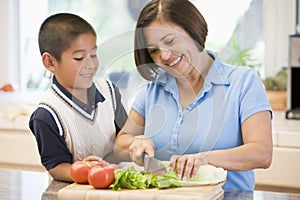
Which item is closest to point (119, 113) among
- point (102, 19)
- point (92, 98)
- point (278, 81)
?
point (92, 98)

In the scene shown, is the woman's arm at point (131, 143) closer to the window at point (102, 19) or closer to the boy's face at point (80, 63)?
the boy's face at point (80, 63)

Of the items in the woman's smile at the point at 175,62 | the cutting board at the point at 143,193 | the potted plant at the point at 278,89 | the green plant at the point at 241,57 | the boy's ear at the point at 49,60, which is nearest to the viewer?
the cutting board at the point at 143,193

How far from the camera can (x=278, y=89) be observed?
127 inches

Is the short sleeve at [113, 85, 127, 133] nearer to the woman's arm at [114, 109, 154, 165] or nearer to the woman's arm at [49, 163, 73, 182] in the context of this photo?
the woman's arm at [114, 109, 154, 165]

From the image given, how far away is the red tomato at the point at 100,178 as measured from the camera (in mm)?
1494

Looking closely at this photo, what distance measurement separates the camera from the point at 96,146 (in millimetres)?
1638

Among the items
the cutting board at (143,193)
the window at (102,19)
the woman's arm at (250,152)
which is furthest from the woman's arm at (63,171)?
the window at (102,19)

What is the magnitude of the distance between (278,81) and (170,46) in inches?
70.9

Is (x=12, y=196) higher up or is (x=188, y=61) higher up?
(x=188, y=61)

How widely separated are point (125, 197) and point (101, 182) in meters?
0.08

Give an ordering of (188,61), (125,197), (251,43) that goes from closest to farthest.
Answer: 1. (125,197)
2. (188,61)
3. (251,43)

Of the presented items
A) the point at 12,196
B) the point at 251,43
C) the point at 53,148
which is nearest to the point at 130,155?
the point at 53,148

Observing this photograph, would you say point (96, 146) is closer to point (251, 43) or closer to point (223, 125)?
point (223, 125)

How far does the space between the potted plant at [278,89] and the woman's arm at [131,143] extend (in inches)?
62.5
